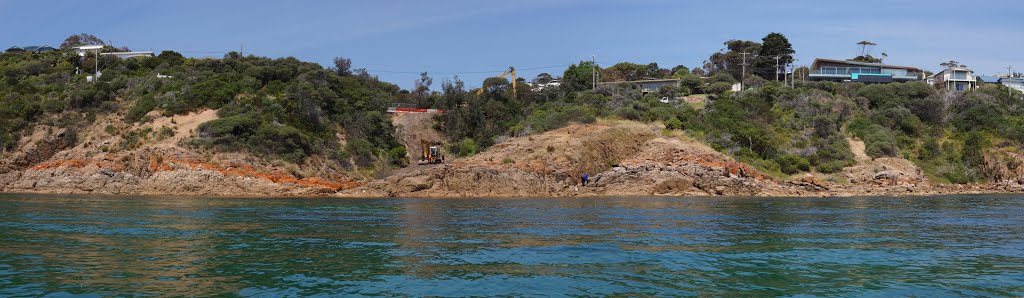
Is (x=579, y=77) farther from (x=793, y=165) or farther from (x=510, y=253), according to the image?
(x=510, y=253)

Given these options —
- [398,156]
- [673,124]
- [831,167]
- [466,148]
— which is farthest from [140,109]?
[831,167]

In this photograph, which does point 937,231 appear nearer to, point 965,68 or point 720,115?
point 720,115

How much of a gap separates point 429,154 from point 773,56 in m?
52.5

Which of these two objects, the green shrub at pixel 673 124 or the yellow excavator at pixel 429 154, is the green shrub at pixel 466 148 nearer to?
the yellow excavator at pixel 429 154

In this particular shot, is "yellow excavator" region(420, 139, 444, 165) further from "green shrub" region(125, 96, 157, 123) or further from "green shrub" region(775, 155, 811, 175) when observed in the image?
"green shrub" region(775, 155, 811, 175)

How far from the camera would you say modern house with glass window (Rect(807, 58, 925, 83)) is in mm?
94562

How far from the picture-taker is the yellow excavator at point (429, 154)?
65750mm

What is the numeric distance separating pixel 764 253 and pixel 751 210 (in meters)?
16.4

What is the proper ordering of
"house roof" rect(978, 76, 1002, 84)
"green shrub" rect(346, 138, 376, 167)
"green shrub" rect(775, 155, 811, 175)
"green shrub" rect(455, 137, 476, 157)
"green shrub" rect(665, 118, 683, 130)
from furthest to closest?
1. "house roof" rect(978, 76, 1002, 84)
2. "green shrub" rect(455, 137, 476, 157)
3. "green shrub" rect(346, 138, 376, 167)
4. "green shrub" rect(665, 118, 683, 130)
5. "green shrub" rect(775, 155, 811, 175)

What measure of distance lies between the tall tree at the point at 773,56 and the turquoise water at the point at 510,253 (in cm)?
6751

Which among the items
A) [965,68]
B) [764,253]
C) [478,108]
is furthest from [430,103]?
[764,253]

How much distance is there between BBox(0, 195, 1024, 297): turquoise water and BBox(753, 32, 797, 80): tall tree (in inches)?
2658

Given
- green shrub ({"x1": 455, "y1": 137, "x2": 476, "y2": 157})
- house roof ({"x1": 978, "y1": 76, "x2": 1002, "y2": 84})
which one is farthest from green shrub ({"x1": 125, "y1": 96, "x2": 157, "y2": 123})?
house roof ({"x1": 978, "y1": 76, "x2": 1002, "y2": 84})

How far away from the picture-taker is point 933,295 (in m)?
15.3
